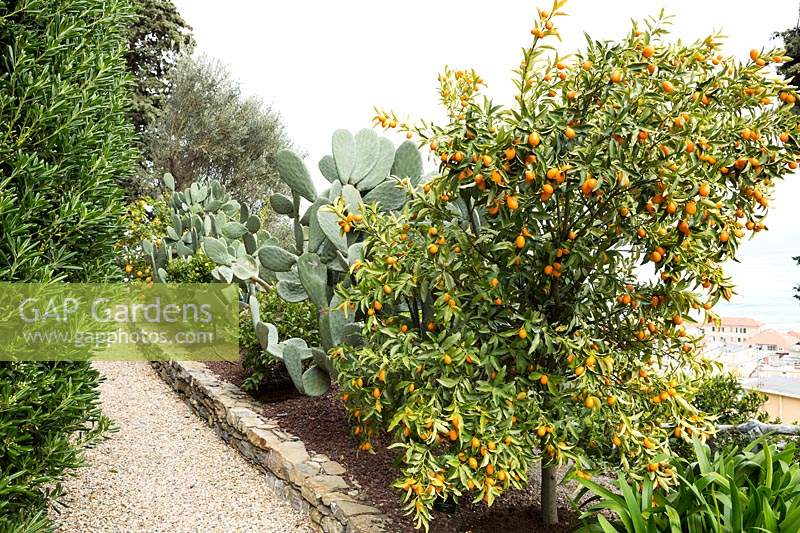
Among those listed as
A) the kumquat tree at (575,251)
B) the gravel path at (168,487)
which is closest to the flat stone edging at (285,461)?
the gravel path at (168,487)

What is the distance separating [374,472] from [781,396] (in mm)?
3332

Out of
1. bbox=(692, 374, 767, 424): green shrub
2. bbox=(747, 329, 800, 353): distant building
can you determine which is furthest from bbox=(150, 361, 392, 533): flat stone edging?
bbox=(747, 329, 800, 353): distant building

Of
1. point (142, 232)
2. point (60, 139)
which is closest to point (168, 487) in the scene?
point (60, 139)

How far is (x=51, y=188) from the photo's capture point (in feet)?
8.05

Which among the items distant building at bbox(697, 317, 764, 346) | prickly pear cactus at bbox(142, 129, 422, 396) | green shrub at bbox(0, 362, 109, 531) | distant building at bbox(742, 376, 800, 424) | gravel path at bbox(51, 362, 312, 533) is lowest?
gravel path at bbox(51, 362, 312, 533)

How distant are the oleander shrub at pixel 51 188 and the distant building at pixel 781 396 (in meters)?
4.52

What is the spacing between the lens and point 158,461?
4.16 m

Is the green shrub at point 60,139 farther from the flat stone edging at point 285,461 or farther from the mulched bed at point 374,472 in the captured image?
the mulched bed at point 374,472

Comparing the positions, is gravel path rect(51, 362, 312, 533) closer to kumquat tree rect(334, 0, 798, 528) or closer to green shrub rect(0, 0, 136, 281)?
kumquat tree rect(334, 0, 798, 528)

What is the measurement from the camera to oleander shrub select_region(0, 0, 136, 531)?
2.32 m

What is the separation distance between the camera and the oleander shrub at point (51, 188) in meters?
2.32

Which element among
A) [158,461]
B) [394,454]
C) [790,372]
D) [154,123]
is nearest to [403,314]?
[394,454]

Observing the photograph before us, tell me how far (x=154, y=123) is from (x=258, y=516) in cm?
1254

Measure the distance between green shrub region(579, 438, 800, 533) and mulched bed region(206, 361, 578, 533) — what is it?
1.88ft
